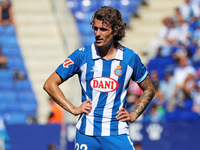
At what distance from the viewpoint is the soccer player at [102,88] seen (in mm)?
3404

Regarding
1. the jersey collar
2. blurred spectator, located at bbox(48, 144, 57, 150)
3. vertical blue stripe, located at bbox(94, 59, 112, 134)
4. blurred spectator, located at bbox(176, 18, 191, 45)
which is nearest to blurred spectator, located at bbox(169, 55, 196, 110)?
blurred spectator, located at bbox(176, 18, 191, 45)

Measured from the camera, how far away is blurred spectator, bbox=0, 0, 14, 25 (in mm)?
11211

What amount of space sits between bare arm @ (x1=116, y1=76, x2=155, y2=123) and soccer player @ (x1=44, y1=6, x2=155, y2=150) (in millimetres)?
10

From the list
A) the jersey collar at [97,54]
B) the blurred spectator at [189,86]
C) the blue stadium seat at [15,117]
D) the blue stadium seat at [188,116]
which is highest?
the jersey collar at [97,54]

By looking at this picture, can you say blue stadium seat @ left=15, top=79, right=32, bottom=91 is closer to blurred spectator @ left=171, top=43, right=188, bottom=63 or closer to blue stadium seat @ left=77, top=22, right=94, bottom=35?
blue stadium seat @ left=77, top=22, right=94, bottom=35

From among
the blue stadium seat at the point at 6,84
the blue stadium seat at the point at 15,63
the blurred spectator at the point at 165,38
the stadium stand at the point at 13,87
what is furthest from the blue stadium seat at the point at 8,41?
the blurred spectator at the point at 165,38

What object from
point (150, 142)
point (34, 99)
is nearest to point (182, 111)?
point (150, 142)

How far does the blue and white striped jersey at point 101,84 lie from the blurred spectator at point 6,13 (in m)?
8.44

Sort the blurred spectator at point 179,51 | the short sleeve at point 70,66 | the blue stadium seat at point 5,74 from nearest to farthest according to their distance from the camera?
the short sleeve at point 70,66 < the blurred spectator at point 179,51 < the blue stadium seat at point 5,74

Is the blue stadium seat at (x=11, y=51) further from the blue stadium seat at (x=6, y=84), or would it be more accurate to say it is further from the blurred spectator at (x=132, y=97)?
the blurred spectator at (x=132, y=97)

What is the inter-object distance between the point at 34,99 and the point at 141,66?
7.12 metres

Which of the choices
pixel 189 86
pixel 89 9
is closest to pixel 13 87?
pixel 89 9

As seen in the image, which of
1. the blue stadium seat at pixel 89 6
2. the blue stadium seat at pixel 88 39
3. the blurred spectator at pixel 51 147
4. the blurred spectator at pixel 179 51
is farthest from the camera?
the blue stadium seat at pixel 89 6

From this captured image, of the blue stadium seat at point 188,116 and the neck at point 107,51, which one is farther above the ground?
the neck at point 107,51
